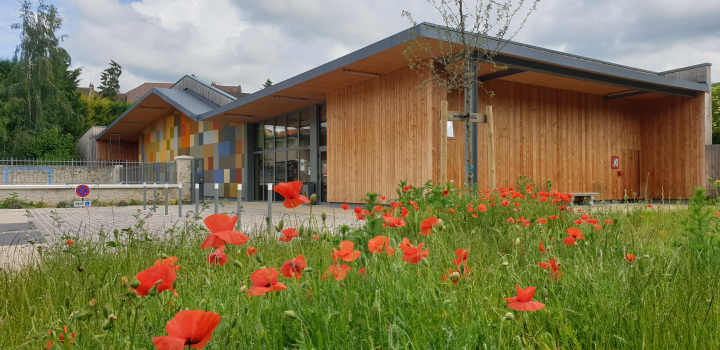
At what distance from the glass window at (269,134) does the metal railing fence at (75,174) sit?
354 centimetres

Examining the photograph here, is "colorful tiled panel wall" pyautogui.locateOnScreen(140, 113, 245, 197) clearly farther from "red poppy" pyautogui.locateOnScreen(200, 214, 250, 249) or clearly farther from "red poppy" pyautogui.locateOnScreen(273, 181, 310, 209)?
"red poppy" pyautogui.locateOnScreen(200, 214, 250, 249)

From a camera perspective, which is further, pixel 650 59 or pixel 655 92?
pixel 650 59

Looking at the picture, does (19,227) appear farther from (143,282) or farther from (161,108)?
(161,108)

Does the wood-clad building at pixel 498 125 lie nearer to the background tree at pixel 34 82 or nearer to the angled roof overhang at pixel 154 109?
the angled roof overhang at pixel 154 109

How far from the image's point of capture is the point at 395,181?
12.1m

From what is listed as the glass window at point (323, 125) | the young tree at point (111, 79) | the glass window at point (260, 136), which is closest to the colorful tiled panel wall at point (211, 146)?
the glass window at point (260, 136)

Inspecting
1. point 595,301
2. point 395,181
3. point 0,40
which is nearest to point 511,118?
point 395,181

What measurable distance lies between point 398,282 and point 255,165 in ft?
61.2

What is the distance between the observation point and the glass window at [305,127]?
1673cm

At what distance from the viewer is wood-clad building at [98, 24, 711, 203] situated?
11484 mm

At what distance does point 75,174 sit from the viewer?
58.0 ft

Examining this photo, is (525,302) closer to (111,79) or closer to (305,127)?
(305,127)

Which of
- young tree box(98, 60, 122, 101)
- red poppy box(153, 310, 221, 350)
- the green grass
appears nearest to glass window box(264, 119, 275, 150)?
the green grass

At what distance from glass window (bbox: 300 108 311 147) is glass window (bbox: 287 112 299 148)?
0.35 m
